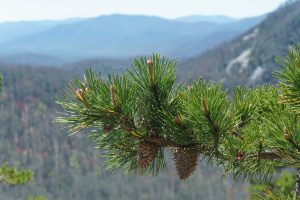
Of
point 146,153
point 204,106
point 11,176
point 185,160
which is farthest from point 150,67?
point 11,176

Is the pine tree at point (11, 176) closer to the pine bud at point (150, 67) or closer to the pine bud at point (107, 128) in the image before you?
the pine bud at point (107, 128)

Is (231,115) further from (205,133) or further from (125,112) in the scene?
(125,112)

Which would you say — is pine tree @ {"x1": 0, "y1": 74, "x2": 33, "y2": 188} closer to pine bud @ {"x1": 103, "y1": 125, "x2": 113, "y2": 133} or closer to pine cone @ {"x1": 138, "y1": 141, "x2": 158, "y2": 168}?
pine bud @ {"x1": 103, "y1": 125, "x2": 113, "y2": 133}

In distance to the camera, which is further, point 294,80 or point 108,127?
point 108,127

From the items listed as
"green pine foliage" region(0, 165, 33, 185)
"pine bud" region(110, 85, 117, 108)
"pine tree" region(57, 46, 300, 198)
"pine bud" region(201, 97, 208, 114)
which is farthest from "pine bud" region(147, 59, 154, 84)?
"green pine foliage" region(0, 165, 33, 185)

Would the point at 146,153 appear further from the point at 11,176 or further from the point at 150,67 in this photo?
the point at 11,176

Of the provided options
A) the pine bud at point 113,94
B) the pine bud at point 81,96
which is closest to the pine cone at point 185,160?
the pine bud at point 113,94

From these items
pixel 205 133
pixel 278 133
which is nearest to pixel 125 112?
pixel 205 133
